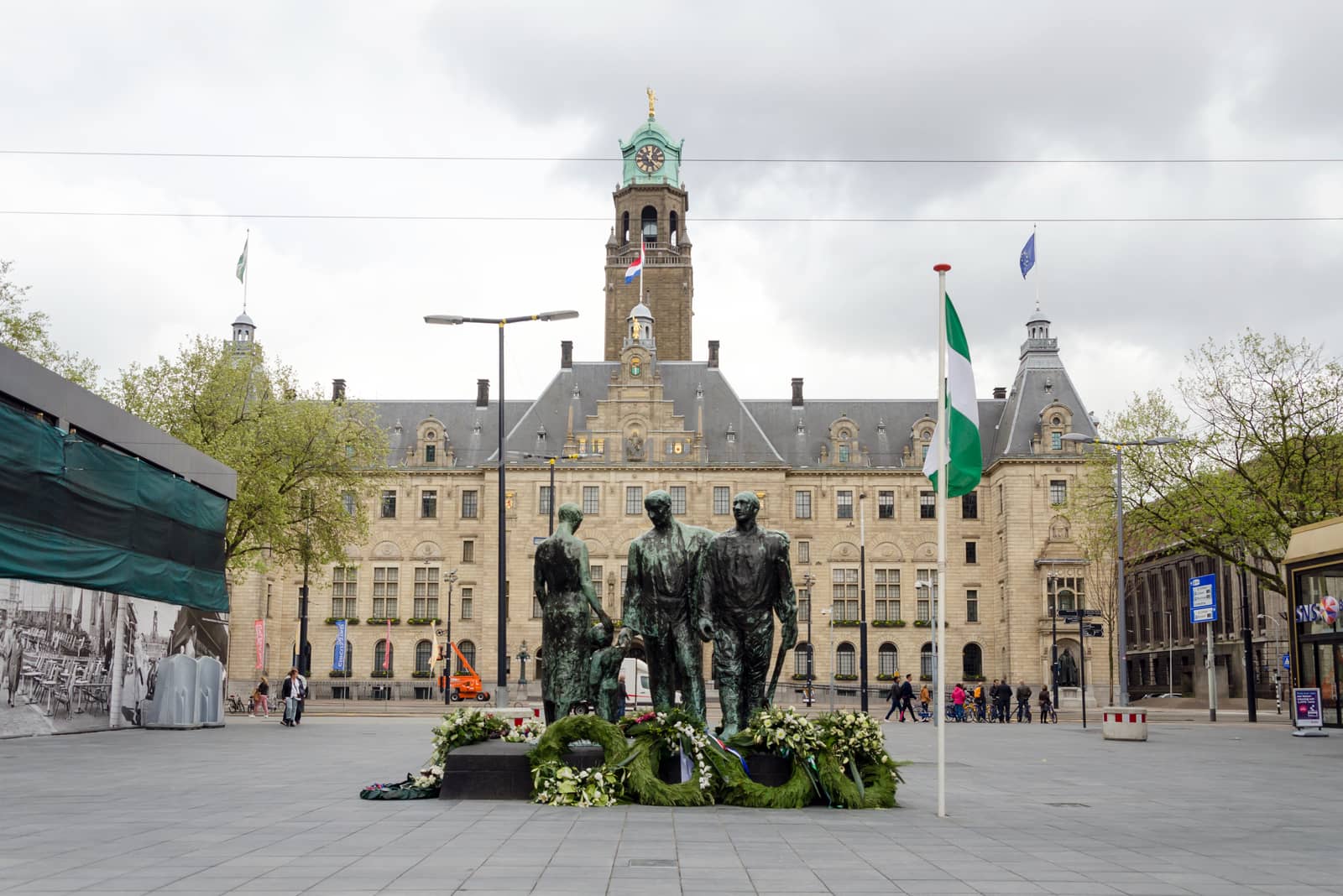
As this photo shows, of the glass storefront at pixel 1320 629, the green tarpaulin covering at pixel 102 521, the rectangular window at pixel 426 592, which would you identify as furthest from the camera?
the rectangular window at pixel 426 592

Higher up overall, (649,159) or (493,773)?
(649,159)

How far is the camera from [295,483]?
1752 inches

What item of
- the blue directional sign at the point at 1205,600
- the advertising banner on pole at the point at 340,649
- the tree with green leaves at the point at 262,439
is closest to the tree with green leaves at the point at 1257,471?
the blue directional sign at the point at 1205,600

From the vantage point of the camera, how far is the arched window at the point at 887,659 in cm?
8212

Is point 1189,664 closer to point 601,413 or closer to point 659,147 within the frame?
point 601,413

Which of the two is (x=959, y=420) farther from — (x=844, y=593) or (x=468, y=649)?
(x=468, y=649)

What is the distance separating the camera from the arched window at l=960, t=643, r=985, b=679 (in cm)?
8275

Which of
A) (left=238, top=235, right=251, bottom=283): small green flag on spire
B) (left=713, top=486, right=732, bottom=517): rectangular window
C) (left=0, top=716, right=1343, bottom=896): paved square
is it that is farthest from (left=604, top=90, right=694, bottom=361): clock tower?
(left=0, top=716, right=1343, bottom=896): paved square

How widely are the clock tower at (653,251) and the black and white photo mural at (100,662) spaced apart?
194ft

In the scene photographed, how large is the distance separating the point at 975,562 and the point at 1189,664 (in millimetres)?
18018

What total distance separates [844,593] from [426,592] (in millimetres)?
28430

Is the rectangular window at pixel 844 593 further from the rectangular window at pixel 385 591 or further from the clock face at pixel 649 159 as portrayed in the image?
the clock face at pixel 649 159

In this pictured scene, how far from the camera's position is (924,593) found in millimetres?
83562

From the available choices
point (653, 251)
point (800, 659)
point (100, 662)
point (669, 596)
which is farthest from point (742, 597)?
point (653, 251)
